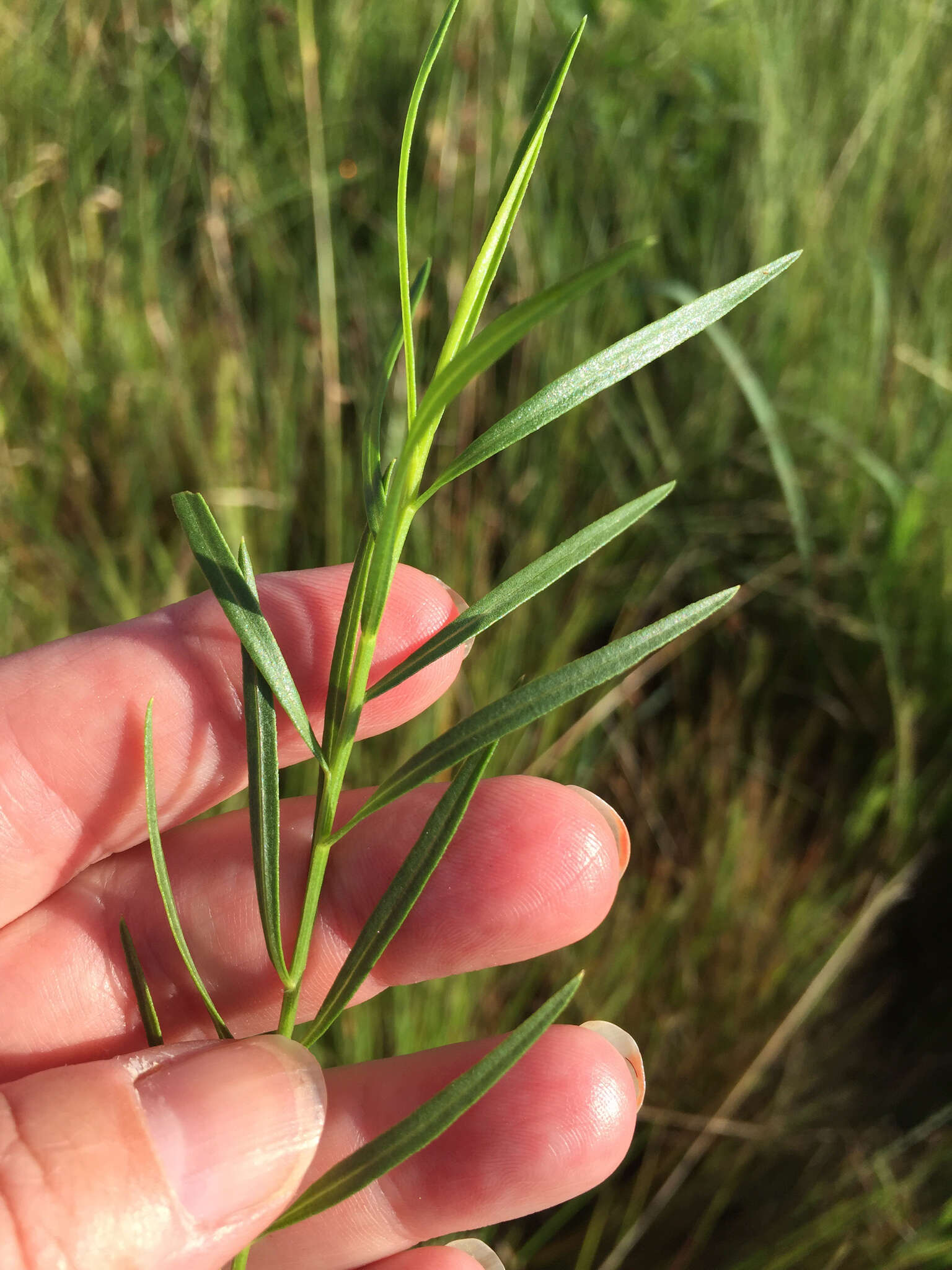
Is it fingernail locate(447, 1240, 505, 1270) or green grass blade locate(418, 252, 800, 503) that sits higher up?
green grass blade locate(418, 252, 800, 503)

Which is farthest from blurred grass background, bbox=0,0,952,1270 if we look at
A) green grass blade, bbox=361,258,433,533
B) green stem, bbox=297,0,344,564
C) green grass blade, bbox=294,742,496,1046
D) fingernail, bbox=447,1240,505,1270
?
green grass blade, bbox=361,258,433,533

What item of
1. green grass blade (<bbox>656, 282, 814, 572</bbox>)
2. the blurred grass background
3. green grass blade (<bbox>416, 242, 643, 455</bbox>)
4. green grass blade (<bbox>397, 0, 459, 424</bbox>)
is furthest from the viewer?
green grass blade (<bbox>656, 282, 814, 572</bbox>)

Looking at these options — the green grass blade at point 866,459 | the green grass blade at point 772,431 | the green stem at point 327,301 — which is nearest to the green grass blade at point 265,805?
the green stem at point 327,301

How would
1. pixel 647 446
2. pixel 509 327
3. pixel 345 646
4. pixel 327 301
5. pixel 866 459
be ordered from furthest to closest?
pixel 647 446, pixel 866 459, pixel 327 301, pixel 345 646, pixel 509 327

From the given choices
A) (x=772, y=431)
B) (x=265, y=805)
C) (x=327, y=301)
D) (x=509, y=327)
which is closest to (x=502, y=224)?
(x=509, y=327)

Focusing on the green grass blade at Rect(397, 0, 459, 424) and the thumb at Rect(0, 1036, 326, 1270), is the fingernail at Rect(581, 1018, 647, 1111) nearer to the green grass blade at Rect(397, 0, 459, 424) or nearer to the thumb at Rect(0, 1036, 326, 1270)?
the thumb at Rect(0, 1036, 326, 1270)

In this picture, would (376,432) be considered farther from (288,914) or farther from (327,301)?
(327,301)

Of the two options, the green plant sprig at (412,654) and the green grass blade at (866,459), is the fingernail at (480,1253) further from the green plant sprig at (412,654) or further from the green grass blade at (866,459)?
the green grass blade at (866,459)
